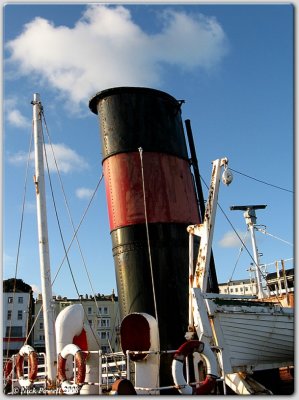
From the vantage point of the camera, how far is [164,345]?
8.63 m

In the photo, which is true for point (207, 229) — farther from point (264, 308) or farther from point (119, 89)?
point (119, 89)

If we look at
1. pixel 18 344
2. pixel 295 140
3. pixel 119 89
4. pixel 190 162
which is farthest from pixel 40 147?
pixel 18 344

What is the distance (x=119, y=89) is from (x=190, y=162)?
2350 millimetres

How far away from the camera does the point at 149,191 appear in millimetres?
9383

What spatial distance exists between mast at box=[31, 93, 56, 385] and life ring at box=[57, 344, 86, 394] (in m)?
0.50

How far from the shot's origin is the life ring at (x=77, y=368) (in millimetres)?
7176

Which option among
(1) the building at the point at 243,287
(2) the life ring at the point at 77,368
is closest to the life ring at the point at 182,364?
(2) the life ring at the point at 77,368

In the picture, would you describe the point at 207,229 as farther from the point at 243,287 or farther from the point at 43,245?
the point at 243,287

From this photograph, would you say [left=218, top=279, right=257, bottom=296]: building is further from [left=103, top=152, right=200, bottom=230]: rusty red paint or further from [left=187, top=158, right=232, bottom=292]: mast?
[left=187, top=158, right=232, bottom=292]: mast

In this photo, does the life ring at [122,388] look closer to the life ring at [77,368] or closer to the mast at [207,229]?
the life ring at [77,368]

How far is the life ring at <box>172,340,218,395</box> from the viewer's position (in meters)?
6.25

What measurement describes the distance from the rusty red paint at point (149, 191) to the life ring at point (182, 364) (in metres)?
3.19

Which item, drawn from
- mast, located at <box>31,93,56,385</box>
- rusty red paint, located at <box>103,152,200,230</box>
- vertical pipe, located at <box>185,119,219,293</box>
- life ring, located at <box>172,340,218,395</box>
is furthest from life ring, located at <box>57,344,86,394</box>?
vertical pipe, located at <box>185,119,219,293</box>

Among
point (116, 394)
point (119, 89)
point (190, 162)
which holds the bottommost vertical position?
point (116, 394)
